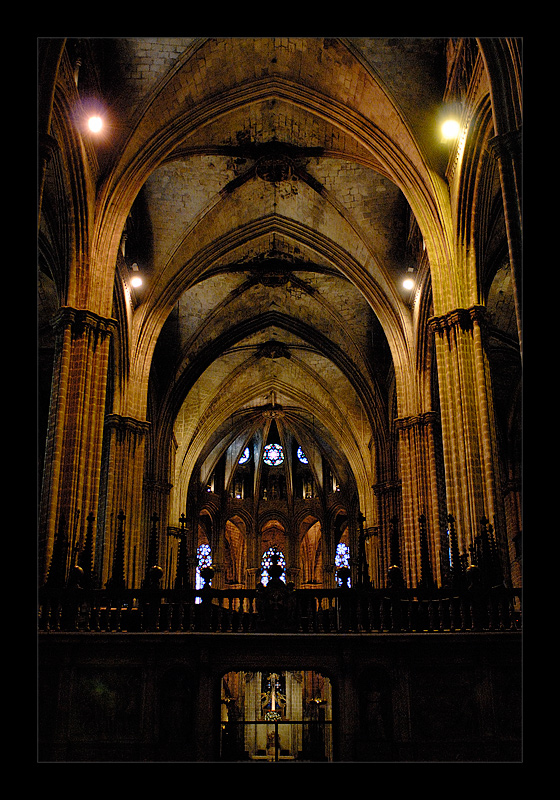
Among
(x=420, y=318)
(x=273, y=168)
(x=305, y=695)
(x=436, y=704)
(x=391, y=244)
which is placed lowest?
(x=305, y=695)

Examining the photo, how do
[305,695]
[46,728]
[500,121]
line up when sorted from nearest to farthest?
[46,728] → [500,121] → [305,695]

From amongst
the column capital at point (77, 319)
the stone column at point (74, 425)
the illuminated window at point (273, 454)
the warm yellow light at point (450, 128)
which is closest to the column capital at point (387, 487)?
the illuminated window at point (273, 454)

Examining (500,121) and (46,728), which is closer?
(46,728)

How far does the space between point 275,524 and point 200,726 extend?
1276 inches

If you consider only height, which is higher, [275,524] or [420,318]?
[420,318]

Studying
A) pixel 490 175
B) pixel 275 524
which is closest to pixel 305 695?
pixel 275 524

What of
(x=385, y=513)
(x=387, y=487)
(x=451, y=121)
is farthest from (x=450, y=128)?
(x=385, y=513)

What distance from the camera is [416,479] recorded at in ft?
72.8

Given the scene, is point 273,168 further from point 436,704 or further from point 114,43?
point 436,704

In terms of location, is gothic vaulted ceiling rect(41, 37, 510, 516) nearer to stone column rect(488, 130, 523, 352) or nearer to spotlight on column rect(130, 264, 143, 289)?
spotlight on column rect(130, 264, 143, 289)

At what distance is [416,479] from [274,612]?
40.5 feet

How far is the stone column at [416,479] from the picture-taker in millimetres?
21578

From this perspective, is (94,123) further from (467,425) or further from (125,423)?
(467,425)

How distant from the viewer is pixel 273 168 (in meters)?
22.0
